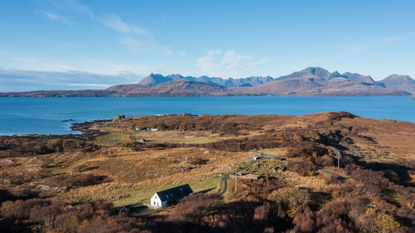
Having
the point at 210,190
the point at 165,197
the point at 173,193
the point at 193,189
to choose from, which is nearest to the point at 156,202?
the point at 165,197

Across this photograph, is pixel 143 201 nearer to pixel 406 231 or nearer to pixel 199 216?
pixel 199 216

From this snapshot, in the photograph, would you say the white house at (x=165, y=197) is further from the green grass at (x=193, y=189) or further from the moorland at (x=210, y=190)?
the green grass at (x=193, y=189)

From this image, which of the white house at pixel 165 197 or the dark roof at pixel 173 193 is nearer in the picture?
the white house at pixel 165 197

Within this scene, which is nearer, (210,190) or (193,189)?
(210,190)

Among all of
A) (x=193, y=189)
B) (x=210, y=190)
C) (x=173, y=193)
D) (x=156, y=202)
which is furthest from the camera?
(x=193, y=189)

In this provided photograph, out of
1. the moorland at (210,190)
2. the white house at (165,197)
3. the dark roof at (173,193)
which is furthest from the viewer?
the dark roof at (173,193)

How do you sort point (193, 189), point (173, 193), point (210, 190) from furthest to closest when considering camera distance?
point (193, 189) < point (210, 190) < point (173, 193)

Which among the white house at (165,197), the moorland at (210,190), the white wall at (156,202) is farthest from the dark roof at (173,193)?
the moorland at (210,190)

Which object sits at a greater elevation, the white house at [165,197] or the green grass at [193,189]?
the white house at [165,197]

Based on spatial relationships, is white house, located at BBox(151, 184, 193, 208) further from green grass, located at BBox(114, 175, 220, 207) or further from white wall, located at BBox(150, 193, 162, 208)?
green grass, located at BBox(114, 175, 220, 207)

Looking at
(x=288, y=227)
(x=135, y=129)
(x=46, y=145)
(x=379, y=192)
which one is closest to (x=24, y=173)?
(x=46, y=145)

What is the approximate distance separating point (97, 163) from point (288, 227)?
42.3 m

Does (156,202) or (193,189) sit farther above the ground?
(156,202)

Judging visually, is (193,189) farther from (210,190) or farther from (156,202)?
(156,202)
